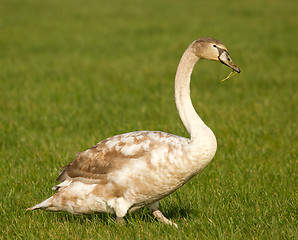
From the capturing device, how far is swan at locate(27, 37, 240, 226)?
4.26 m

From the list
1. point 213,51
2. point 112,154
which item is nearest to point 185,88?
point 213,51

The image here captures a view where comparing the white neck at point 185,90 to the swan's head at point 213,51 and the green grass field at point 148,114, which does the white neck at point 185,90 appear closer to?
the swan's head at point 213,51

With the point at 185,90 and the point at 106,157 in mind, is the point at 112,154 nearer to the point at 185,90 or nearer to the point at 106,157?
the point at 106,157

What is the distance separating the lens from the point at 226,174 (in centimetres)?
622

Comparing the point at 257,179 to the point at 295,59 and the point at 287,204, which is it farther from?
the point at 295,59

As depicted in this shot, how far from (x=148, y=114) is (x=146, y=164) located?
5518mm

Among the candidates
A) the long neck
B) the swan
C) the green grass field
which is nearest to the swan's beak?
the swan

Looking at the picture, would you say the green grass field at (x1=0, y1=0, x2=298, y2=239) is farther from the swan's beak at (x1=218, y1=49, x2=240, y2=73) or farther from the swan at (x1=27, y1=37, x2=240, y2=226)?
the swan's beak at (x1=218, y1=49, x2=240, y2=73)

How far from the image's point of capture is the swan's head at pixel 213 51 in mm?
4312

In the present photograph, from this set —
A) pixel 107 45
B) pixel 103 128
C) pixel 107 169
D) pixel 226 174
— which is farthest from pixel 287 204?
pixel 107 45

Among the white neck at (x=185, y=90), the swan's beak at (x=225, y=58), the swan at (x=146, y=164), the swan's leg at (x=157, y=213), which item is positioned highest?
the swan's beak at (x=225, y=58)

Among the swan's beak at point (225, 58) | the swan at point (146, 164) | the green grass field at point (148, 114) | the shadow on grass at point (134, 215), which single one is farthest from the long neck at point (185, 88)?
the shadow on grass at point (134, 215)

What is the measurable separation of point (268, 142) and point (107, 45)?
12952 mm

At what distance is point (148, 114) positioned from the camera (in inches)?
386
